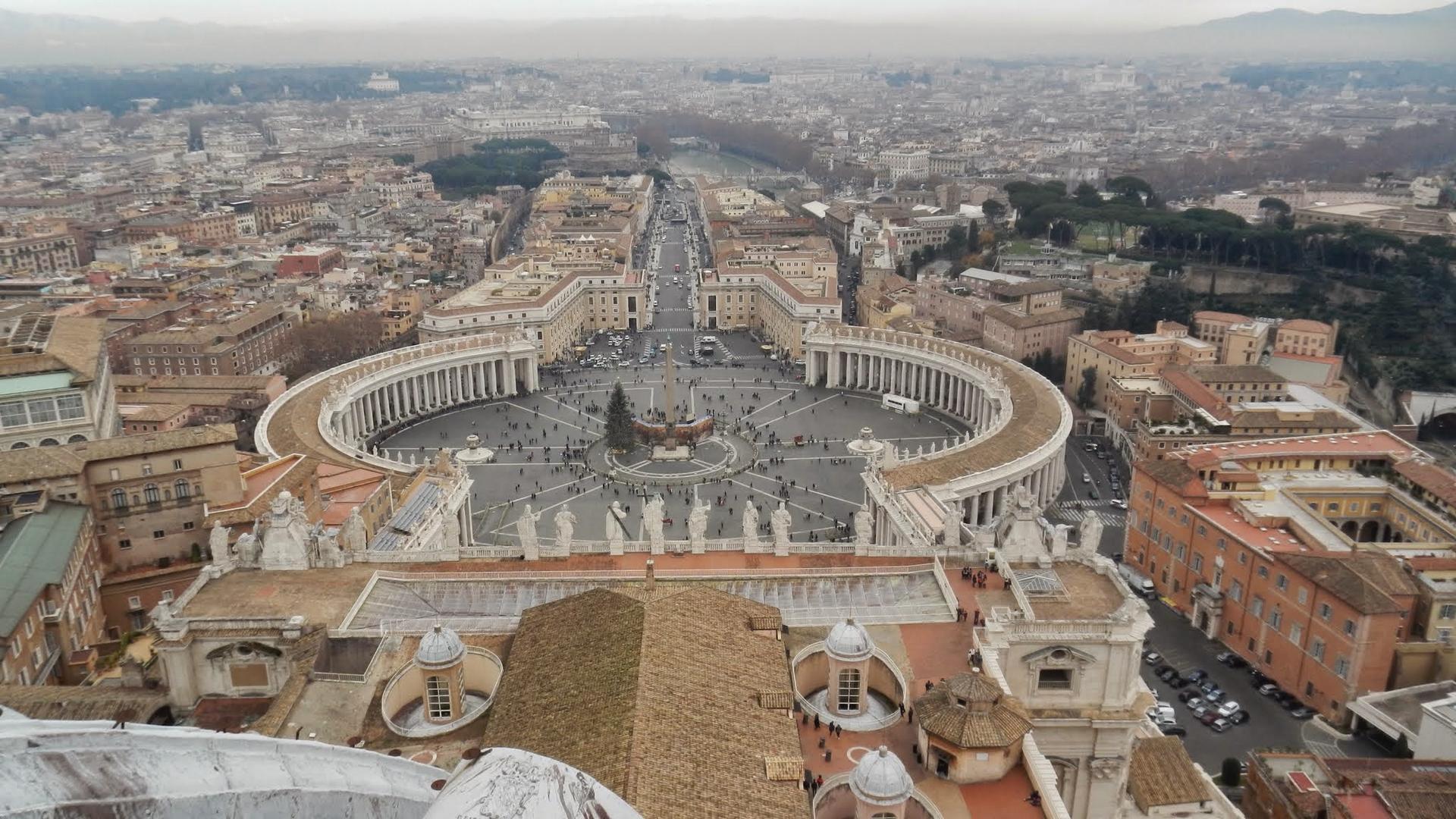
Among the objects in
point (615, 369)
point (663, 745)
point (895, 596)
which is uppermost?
point (663, 745)

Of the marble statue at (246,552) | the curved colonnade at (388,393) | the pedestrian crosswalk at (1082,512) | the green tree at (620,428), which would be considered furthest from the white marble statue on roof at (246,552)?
the pedestrian crosswalk at (1082,512)

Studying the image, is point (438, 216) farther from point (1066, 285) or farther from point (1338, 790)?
point (1338, 790)

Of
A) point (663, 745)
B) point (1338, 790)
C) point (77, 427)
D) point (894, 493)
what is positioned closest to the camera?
point (663, 745)

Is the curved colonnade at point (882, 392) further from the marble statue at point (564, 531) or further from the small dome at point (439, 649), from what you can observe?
the small dome at point (439, 649)

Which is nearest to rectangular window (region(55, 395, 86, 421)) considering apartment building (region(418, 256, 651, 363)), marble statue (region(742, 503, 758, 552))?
marble statue (region(742, 503, 758, 552))

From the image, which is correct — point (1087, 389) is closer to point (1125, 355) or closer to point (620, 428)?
point (1125, 355)

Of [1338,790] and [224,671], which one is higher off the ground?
[224,671]

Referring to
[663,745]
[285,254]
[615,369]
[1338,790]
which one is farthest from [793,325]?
[663,745]
